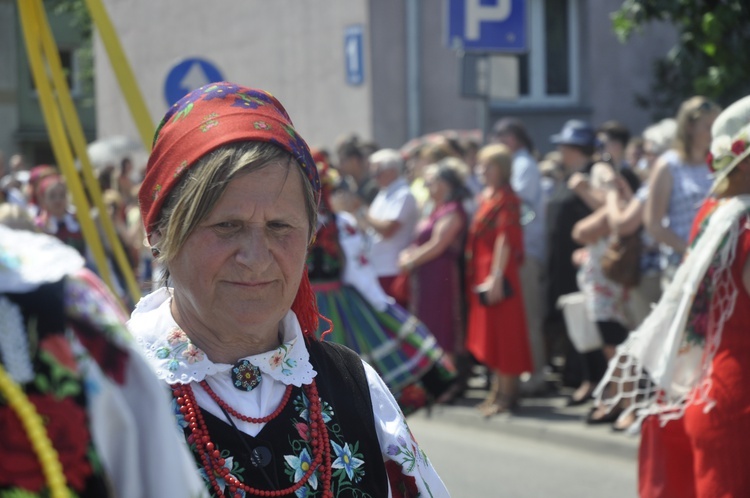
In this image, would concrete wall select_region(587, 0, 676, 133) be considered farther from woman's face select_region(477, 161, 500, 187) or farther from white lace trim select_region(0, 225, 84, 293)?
white lace trim select_region(0, 225, 84, 293)

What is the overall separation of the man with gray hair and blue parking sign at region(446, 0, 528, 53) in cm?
120

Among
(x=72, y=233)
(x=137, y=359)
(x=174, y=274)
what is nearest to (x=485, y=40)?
(x=72, y=233)

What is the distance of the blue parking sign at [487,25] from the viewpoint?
352 inches

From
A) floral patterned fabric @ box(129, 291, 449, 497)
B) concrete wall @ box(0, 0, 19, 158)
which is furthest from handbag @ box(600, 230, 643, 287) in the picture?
concrete wall @ box(0, 0, 19, 158)

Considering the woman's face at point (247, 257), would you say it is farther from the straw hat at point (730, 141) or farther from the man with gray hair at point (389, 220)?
the man with gray hair at point (389, 220)

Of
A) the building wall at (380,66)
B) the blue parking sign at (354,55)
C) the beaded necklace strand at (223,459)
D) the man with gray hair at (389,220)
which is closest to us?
the beaded necklace strand at (223,459)

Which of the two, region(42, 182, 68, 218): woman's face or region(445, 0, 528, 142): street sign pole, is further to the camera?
region(42, 182, 68, 218): woman's face

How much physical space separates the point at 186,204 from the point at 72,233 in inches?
321

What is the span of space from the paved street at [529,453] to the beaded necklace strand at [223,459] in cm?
452

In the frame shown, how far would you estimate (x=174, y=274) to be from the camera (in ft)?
7.13

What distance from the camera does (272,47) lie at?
17906mm

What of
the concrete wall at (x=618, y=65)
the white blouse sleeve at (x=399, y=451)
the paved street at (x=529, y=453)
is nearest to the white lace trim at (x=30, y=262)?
the white blouse sleeve at (x=399, y=451)

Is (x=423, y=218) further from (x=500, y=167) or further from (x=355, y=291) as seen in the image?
(x=355, y=291)

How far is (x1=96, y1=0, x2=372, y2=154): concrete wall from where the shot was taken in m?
16.2
